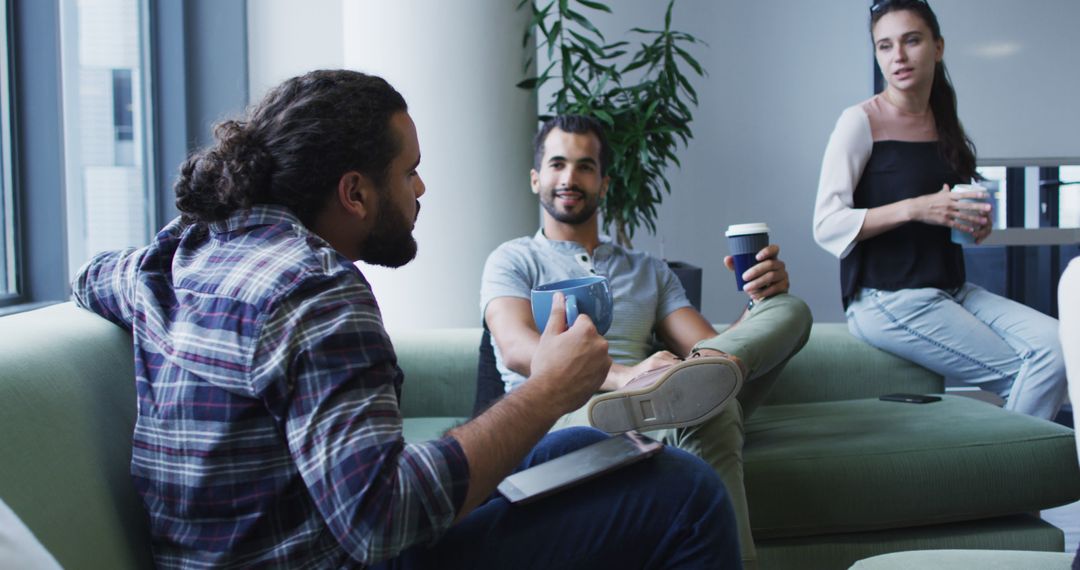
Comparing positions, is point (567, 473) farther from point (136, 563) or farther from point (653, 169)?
point (653, 169)

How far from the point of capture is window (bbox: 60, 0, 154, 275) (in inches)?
98.9

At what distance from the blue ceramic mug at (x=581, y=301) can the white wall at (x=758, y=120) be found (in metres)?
2.92

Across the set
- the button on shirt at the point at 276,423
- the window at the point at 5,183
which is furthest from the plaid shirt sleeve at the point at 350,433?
the window at the point at 5,183

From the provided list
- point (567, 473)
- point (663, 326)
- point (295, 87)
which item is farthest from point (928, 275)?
point (295, 87)

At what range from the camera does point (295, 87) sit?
1293mm

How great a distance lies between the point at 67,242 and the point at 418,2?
134 centimetres

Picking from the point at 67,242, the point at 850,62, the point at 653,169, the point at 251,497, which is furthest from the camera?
the point at 850,62

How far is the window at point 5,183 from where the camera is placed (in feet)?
7.06

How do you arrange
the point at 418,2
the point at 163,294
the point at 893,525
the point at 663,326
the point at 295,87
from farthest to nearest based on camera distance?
1. the point at 418,2
2. the point at 663,326
3. the point at 893,525
4. the point at 295,87
5. the point at 163,294

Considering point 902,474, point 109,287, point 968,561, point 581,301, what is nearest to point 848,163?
point 902,474

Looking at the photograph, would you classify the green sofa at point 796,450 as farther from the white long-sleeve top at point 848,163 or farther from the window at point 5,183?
the window at point 5,183

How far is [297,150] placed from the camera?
1.22 meters

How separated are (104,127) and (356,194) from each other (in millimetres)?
1809

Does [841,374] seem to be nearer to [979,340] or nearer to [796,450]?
[979,340]
